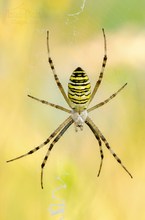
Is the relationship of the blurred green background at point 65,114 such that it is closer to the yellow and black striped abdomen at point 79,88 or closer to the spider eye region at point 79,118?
the spider eye region at point 79,118

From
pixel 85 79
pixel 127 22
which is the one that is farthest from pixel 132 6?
pixel 85 79

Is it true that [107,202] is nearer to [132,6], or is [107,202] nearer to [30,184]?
[30,184]

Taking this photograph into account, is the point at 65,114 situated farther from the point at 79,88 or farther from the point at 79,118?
the point at 79,88

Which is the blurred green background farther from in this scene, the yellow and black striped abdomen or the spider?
the yellow and black striped abdomen

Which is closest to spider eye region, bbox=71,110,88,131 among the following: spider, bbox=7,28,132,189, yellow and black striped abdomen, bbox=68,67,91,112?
spider, bbox=7,28,132,189

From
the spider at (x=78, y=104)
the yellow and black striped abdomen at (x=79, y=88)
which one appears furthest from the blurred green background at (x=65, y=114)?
the yellow and black striped abdomen at (x=79, y=88)

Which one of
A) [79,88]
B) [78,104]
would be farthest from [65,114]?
[79,88]
